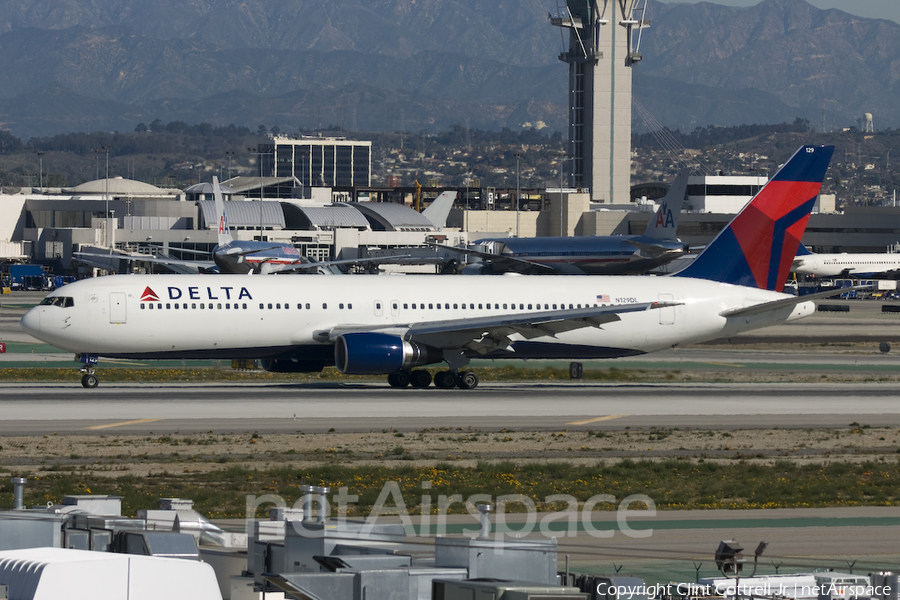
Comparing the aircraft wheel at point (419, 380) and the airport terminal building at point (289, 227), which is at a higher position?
the airport terminal building at point (289, 227)

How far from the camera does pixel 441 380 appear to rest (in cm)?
4719

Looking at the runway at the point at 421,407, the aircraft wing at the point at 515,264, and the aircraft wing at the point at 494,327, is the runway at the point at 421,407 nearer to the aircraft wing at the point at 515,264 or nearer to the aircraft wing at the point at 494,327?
the aircraft wing at the point at 494,327

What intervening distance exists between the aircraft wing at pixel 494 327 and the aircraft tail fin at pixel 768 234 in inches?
220

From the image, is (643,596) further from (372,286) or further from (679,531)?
(372,286)

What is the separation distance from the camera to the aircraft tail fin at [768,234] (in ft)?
166

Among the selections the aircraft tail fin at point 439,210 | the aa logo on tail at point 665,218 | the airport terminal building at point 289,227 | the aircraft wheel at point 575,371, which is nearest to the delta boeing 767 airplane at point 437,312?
the aircraft wheel at point 575,371

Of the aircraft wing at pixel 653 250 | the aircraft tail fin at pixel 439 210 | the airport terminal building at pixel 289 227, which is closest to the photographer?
the aircraft wing at pixel 653 250

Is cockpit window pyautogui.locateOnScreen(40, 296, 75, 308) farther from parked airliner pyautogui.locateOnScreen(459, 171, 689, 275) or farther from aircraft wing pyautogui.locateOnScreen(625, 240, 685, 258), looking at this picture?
aircraft wing pyautogui.locateOnScreen(625, 240, 685, 258)

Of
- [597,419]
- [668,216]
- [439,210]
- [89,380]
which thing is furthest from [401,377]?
[439,210]

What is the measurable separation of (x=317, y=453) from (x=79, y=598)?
22.0 metres

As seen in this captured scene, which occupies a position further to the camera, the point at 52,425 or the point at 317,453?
the point at 52,425

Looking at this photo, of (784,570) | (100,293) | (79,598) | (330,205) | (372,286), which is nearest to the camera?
(79,598)

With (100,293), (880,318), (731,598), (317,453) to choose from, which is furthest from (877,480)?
(880,318)

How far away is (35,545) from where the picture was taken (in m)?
11.4
